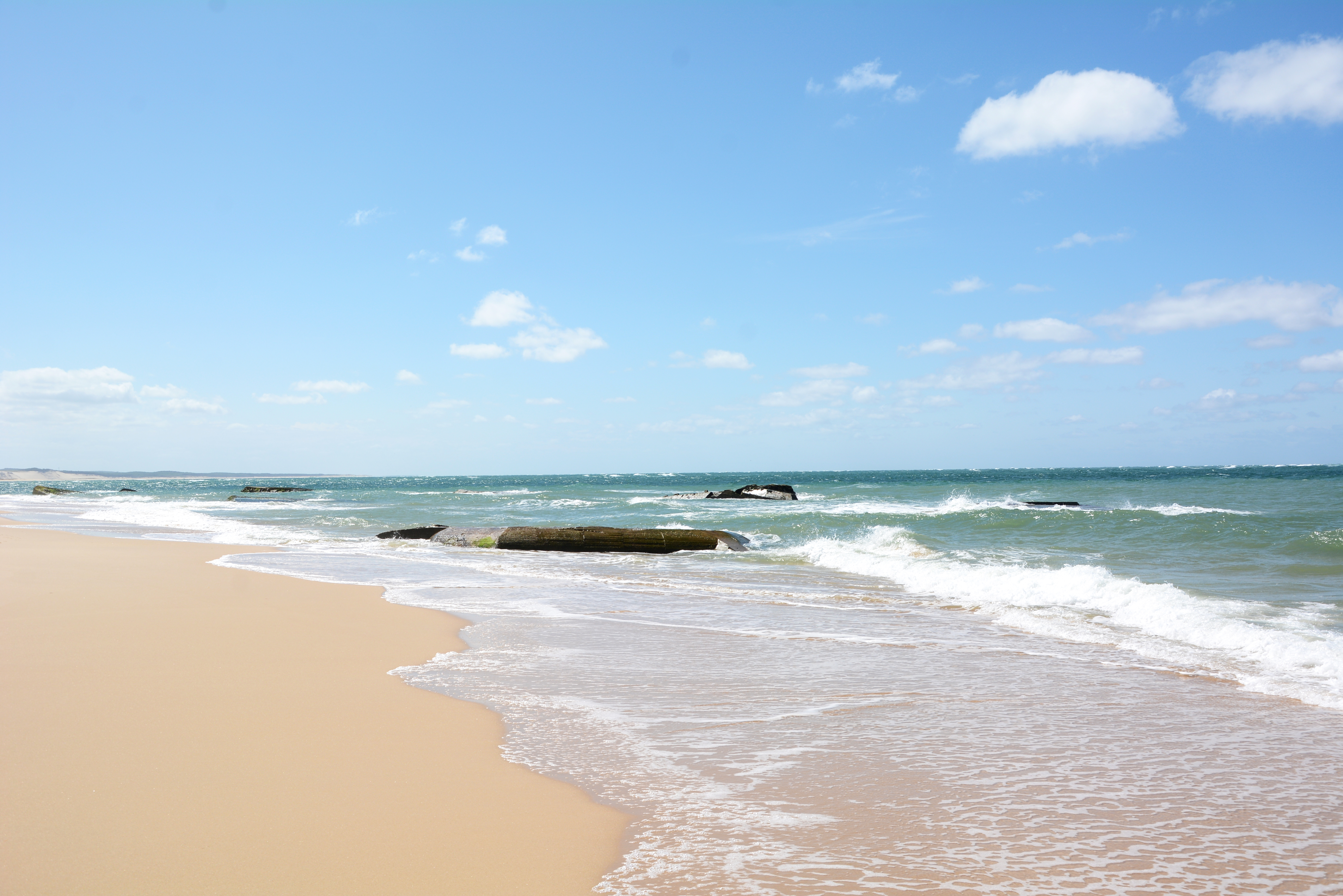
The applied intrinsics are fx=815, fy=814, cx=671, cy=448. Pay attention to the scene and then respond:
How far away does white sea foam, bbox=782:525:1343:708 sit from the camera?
5.56 metres

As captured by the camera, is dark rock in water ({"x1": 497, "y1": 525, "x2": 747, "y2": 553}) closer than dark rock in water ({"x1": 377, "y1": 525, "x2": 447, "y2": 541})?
Yes

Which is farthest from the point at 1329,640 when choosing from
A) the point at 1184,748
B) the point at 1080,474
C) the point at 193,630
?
the point at 1080,474

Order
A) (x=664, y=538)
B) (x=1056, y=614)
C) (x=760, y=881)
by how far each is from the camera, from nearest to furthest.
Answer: (x=760, y=881) → (x=1056, y=614) → (x=664, y=538)

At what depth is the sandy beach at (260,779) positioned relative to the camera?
259cm

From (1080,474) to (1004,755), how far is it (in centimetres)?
11357

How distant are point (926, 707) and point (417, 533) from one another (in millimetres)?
15441

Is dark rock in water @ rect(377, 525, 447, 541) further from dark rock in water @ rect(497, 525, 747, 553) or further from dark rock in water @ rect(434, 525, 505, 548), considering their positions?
dark rock in water @ rect(497, 525, 747, 553)

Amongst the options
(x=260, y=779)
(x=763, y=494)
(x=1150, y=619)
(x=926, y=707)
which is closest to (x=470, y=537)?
(x=1150, y=619)

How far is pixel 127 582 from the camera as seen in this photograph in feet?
30.7

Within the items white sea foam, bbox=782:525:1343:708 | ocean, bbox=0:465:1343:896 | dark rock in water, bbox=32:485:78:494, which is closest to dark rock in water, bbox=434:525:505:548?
ocean, bbox=0:465:1343:896

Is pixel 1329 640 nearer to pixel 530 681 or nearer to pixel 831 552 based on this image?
pixel 530 681

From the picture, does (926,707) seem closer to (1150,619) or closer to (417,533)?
(1150,619)

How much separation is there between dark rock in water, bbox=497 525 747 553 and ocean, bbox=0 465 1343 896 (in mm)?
1484

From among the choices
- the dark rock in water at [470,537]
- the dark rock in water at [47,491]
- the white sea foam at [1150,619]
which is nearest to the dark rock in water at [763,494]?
the dark rock in water at [470,537]
